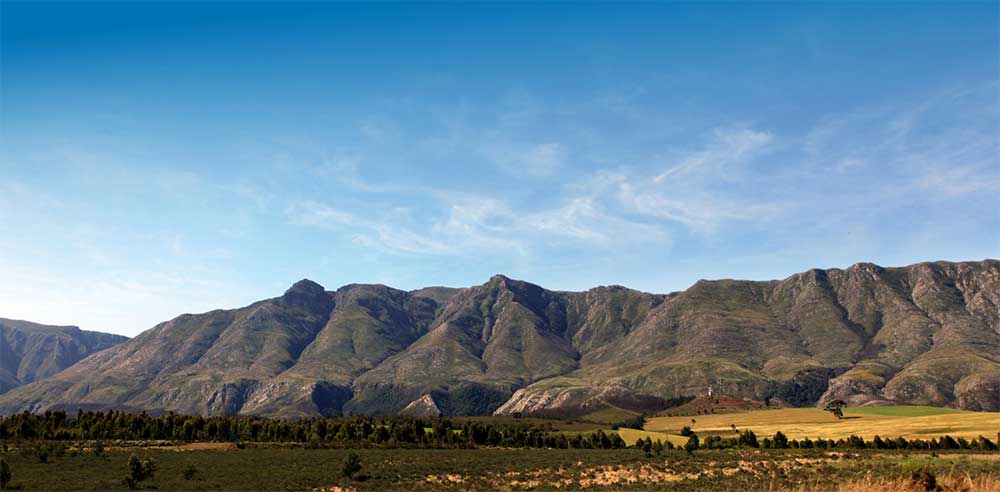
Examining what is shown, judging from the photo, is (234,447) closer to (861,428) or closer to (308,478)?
(308,478)

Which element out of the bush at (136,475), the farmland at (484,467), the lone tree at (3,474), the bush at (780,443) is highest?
the lone tree at (3,474)

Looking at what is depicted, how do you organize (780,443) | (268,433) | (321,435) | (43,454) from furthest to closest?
(321,435)
(268,433)
(780,443)
(43,454)

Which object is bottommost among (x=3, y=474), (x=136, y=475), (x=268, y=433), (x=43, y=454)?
(x=268, y=433)

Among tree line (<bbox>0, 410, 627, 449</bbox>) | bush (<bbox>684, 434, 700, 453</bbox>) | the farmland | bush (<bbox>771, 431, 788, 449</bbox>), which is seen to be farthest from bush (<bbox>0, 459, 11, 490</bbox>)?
bush (<bbox>771, 431, 788, 449</bbox>)

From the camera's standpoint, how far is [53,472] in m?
71.7

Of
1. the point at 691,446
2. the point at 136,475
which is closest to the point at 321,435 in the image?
the point at 691,446

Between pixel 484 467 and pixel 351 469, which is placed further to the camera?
pixel 484 467

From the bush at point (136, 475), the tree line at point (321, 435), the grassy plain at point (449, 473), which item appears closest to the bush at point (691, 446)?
the tree line at point (321, 435)

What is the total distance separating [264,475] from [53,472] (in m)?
24.9

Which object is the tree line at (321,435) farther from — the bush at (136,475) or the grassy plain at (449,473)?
the bush at (136,475)

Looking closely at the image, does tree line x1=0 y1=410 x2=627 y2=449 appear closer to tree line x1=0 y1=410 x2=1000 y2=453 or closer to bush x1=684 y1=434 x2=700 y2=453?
tree line x1=0 y1=410 x2=1000 y2=453

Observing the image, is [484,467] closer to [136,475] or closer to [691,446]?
[136,475]

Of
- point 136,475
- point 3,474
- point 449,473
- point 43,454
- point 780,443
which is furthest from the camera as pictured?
point 780,443

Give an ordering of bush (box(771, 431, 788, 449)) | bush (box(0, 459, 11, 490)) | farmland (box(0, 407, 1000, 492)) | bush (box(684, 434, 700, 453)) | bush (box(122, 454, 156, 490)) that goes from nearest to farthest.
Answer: bush (box(0, 459, 11, 490))
farmland (box(0, 407, 1000, 492))
bush (box(122, 454, 156, 490))
bush (box(684, 434, 700, 453))
bush (box(771, 431, 788, 449))
